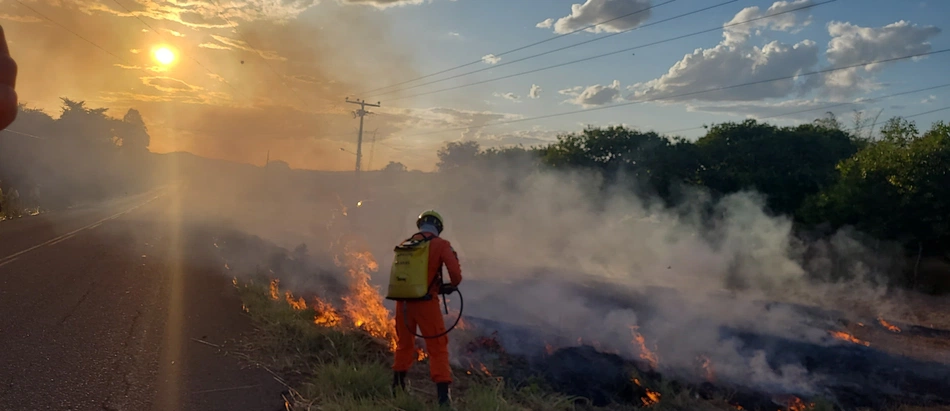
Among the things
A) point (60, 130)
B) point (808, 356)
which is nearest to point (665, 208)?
point (808, 356)

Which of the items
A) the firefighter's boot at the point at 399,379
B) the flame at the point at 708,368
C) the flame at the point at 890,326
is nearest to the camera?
the firefighter's boot at the point at 399,379

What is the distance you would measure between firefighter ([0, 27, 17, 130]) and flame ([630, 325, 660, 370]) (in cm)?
849

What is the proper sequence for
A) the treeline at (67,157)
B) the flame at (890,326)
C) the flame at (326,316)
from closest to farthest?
the flame at (326,316) → the flame at (890,326) → the treeline at (67,157)

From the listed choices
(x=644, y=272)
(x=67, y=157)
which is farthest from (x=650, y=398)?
(x=67, y=157)

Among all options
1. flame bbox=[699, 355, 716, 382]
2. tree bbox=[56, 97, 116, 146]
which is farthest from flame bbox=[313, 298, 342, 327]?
tree bbox=[56, 97, 116, 146]

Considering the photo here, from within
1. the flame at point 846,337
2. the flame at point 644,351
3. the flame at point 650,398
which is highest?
the flame at point 650,398

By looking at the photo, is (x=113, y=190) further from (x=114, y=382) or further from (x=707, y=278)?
(x=114, y=382)

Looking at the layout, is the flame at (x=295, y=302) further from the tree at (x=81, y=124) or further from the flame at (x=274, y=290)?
the tree at (x=81, y=124)

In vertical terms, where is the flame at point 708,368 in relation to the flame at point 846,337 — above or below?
above

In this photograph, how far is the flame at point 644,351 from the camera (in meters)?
9.12

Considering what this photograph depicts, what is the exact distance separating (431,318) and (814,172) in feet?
69.3

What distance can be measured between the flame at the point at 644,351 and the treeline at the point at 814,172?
10417 millimetres

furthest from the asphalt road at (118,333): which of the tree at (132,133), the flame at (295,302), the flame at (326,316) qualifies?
the tree at (132,133)

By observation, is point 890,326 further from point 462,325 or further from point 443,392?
point 443,392
